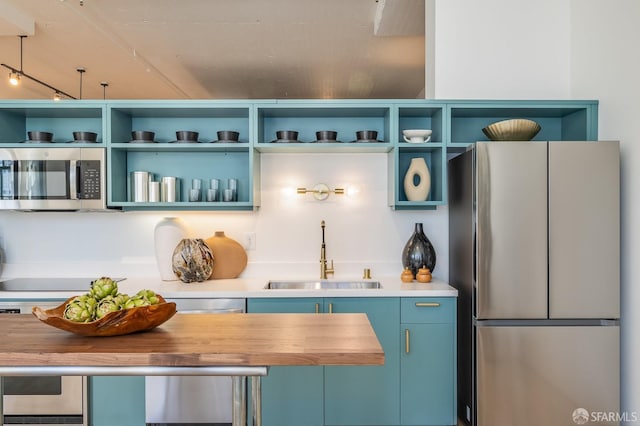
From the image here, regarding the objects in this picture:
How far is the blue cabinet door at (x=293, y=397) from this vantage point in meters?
2.52

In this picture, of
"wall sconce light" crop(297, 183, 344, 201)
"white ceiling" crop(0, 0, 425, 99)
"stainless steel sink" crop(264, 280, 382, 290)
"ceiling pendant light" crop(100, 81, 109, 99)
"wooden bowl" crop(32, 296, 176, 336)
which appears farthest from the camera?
"ceiling pendant light" crop(100, 81, 109, 99)

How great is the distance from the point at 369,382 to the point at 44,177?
243 centimetres

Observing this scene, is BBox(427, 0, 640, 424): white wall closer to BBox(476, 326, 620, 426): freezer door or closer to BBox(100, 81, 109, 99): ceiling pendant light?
BBox(476, 326, 620, 426): freezer door

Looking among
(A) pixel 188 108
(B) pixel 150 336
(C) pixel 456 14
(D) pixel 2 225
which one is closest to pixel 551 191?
(C) pixel 456 14

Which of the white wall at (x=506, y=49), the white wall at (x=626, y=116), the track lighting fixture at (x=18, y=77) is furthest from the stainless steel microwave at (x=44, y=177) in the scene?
the white wall at (x=626, y=116)

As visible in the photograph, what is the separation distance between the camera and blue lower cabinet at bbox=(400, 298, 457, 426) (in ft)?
8.36

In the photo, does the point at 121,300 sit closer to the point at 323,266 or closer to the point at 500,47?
the point at 323,266

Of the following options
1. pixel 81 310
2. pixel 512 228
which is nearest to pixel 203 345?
pixel 81 310

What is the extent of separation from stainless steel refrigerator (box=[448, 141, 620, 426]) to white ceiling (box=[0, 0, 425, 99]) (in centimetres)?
170

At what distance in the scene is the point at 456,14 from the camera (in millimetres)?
2957

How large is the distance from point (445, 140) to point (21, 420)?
10.1 ft

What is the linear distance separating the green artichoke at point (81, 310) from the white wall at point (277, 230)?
173cm

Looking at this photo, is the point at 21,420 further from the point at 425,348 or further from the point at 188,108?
the point at 425,348

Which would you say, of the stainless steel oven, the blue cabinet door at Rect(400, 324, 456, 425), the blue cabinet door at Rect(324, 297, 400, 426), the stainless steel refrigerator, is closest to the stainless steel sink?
the blue cabinet door at Rect(324, 297, 400, 426)
